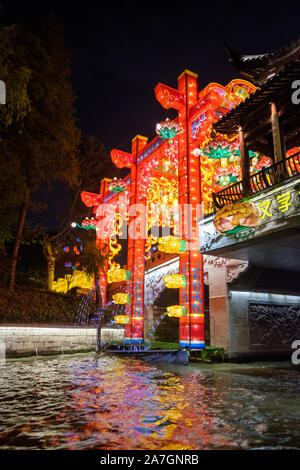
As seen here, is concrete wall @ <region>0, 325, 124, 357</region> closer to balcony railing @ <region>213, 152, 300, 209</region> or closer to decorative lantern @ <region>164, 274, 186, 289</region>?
decorative lantern @ <region>164, 274, 186, 289</region>

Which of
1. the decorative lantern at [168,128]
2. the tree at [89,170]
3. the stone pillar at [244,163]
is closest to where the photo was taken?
the stone pillar at [244,163]

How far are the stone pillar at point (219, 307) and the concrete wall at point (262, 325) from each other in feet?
0.60

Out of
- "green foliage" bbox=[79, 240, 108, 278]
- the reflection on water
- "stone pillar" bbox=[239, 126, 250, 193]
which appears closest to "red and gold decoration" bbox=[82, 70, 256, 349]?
"stone pillar" bbox=[239, 126, 250, 193]

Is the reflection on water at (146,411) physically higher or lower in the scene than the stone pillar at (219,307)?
lower

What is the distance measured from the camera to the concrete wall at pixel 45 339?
12102 mm

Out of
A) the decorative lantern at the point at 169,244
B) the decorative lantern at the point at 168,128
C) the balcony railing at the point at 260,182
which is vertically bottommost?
the decorative lantern at the point at 169,244

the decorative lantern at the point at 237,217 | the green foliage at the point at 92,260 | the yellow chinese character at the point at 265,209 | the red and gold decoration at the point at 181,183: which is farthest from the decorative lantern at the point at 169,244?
the green foliage at the point at 92,260

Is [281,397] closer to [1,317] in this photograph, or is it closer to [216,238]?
[216,238]

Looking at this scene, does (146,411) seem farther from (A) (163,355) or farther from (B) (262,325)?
(B) (262,325)

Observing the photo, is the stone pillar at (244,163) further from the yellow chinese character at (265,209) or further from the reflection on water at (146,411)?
the reflection on water at (146,411)

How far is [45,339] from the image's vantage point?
13219mm

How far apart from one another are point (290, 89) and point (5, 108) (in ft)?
26.0

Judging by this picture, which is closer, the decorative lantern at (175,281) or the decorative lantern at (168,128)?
the decorative lantern at (175,281)

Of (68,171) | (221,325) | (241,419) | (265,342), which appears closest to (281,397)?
(241,419)
